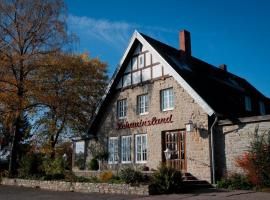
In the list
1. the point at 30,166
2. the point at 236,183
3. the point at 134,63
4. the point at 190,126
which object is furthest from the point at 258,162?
the point at 30,166

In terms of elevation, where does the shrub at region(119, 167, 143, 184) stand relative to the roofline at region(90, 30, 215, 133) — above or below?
below

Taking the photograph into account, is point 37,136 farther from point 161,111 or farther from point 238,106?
point 238,106

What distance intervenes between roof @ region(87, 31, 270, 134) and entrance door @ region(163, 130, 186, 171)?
2345mm

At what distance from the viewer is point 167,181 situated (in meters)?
14.0

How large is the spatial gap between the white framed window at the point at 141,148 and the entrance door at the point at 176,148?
1.59m

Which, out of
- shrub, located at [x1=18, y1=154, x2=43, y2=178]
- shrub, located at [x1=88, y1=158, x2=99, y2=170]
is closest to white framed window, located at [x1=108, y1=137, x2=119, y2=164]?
shrub, located at [x1=88, y1=158, x2=99, y2=170]

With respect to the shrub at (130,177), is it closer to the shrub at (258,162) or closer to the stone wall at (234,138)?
the stone wall at (234,138)

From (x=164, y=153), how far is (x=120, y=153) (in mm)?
3828

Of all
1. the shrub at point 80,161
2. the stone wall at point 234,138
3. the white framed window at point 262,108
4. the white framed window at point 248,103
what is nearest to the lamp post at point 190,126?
the stone wall at point 234,138

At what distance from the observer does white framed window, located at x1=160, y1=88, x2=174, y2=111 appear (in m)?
19.5

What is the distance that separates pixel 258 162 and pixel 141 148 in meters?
7.82

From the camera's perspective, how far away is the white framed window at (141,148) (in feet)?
67.1

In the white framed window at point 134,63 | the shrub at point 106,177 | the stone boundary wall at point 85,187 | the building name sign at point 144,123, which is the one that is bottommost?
the stone boundary wall at point 85,187

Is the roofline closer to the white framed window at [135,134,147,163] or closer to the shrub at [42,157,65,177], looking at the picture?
the white framed window at [135,134,147,163]
